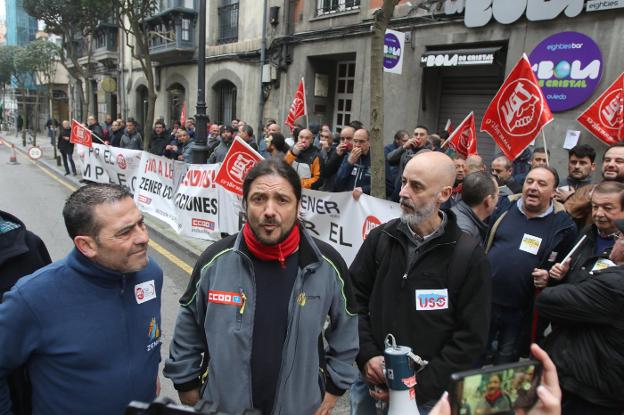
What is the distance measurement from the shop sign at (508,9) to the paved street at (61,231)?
6781mm

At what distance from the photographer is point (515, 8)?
8320 mm

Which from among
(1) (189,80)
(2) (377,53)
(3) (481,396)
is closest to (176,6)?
(1) (189,80)

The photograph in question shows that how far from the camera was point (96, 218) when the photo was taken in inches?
74.6

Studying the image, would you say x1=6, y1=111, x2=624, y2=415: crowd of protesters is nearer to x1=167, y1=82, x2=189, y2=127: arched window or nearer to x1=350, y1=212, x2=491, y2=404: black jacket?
x1=350, y1=212, x2=491, y2=404: black jacket

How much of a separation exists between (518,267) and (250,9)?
14576 millimetres

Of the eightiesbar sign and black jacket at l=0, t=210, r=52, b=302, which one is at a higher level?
the eightiesbar sign

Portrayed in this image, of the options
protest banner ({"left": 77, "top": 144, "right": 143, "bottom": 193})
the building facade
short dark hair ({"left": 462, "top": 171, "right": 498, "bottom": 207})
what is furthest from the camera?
protest banner ({"left": 77, "top": 144, "right": 143, "bottom": 193})

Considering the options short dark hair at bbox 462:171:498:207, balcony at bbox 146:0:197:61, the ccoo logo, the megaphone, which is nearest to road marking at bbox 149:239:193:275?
short dark hair at bbox 462:171:498:207

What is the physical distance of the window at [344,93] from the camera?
44.2 feet

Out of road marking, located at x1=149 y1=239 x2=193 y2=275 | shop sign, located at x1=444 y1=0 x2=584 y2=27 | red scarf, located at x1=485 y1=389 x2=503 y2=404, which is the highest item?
shop sign, located at x1=444 y1=0 x2=584 y2=27

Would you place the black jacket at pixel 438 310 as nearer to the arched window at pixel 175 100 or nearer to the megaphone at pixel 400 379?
the megaphone at pixel 400 379

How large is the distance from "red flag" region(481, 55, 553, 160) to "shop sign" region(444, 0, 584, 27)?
351cm

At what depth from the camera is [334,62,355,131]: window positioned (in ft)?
44.2

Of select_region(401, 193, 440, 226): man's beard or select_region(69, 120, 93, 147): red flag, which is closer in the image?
select_region(401, 193, 440, 226): man's beard
